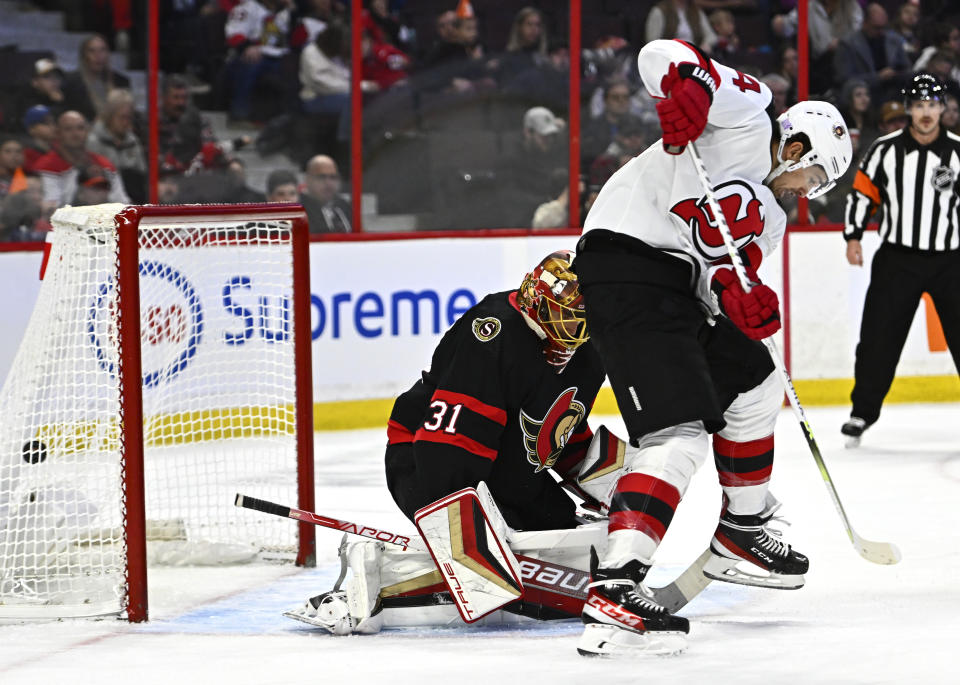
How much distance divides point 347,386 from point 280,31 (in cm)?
135

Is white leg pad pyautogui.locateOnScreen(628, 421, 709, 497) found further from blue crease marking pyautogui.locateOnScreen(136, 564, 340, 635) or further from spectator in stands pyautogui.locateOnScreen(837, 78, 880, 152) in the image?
spectator in stands pyautogui.locateOnScreen(837, 78, 880, 152)

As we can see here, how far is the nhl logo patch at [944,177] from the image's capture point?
16.4 feet

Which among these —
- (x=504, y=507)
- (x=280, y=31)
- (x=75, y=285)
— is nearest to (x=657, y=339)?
(x=504, y=507)

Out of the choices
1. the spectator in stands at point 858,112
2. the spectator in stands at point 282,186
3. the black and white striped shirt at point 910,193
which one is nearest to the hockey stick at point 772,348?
the black and white striped shirt at point 910,193

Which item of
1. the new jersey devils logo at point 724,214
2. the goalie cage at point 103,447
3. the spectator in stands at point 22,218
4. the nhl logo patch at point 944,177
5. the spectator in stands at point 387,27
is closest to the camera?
the new jersey devils logo at point 724,214

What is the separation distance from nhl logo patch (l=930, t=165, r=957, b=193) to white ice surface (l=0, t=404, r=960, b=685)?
1.48 metres

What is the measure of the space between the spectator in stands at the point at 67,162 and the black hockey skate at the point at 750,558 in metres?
3.25

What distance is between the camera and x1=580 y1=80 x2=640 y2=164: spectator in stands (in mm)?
5910

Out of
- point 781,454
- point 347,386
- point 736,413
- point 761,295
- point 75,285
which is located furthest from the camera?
point 347,386

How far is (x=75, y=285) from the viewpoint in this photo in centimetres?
297

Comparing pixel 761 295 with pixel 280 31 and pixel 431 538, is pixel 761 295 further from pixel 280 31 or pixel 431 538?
pixel 280 31

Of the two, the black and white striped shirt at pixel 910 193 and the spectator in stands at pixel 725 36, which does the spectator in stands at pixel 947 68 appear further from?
the black and white striped shirt at pixel 910 193

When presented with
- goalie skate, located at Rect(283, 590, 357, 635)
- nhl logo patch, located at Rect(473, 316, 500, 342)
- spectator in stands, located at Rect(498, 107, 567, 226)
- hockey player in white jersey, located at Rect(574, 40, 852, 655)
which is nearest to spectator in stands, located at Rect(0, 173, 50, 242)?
spectator in stands, located at Rect(498, 107, 567, 226)

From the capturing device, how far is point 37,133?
206 inches
